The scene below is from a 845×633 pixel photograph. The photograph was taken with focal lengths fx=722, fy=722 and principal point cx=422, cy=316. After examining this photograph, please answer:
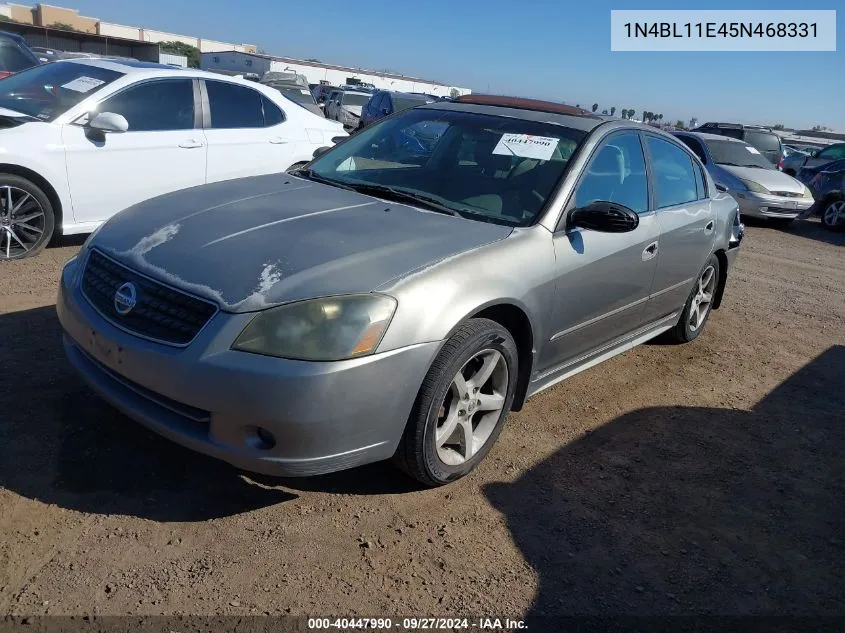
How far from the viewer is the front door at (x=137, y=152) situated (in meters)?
5.77

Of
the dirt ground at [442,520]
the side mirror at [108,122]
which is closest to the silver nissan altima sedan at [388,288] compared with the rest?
the dirt ground at [442,520]

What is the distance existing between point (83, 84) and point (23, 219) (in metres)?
1.29

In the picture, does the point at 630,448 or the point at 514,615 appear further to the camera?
the point at 630,448

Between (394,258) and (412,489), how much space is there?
1.03 meters

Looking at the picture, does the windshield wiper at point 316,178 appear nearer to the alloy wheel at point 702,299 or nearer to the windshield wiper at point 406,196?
the windshield wiper at point 406,196

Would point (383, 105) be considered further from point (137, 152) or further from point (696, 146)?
point (137, 152)

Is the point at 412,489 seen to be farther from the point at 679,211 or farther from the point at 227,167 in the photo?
the point at 227,167

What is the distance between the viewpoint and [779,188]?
12.8 m

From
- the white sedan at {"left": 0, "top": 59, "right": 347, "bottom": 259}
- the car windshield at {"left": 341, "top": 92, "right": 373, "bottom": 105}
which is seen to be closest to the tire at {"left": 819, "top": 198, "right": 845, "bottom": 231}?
the white sedan at {"left": 0, "top": 59, "right": 347, "bottom": 259}

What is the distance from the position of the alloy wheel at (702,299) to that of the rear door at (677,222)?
0.34 meters

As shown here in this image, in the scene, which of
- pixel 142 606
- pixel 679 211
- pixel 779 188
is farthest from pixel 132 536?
pixel 779 188

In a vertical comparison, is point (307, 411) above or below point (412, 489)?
above

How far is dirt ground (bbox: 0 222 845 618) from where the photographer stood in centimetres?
248

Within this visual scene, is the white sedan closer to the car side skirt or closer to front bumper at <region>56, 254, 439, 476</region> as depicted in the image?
front bumper at <region>56, 254, 439, 476</region>
